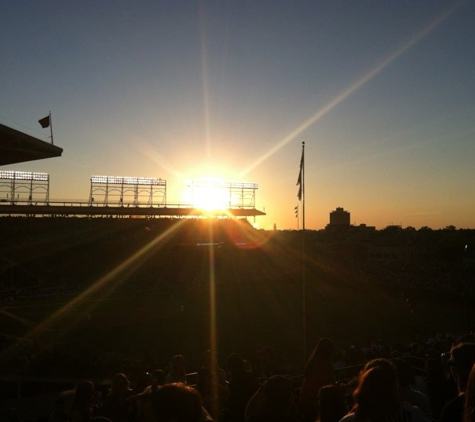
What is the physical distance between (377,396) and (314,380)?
2207mm

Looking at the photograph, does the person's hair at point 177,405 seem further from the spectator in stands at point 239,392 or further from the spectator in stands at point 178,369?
the spectator in stands at point 178,369

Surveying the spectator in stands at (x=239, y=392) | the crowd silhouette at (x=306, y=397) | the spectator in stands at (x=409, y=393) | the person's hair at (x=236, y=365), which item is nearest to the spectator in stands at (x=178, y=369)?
the crowd silhouette at (x=306, y=397)

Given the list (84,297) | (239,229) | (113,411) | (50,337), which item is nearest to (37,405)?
(113,411)

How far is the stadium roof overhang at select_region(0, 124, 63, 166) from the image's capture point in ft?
56.5

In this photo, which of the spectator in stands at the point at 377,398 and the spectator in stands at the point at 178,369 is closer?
the spectator in stands at the point at 377,398

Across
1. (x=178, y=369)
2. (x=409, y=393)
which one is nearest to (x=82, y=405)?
(x=178, y=369)

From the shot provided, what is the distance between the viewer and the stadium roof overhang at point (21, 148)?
678 inches

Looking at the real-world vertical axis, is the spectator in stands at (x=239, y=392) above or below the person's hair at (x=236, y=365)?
below

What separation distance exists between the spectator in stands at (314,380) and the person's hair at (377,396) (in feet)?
6.86

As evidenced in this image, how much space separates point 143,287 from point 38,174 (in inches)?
1047

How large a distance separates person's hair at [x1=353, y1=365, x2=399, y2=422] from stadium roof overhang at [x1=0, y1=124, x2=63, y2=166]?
16358mm

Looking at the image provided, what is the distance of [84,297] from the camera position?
118 ft

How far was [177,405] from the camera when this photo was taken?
268 cm

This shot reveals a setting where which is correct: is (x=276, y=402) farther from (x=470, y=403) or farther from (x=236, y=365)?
(x=236, y=365)
